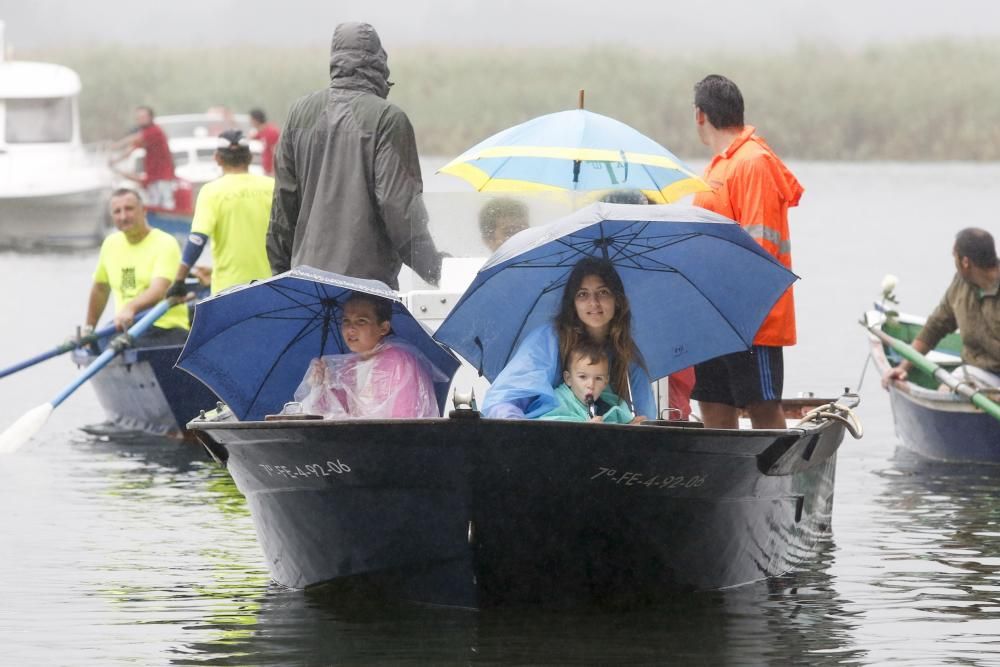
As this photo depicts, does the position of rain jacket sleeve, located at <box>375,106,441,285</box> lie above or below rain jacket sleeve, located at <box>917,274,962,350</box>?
above

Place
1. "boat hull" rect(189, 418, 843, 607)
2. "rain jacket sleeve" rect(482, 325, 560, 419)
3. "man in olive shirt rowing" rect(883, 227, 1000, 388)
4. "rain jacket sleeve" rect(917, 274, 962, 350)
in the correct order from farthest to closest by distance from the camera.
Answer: "rain jacket sleeve" rect(917, 274, 962, 350) → "man in olive shirt rowing" rect(883, 227, 1000, 388) → "rain jacket sleeve" rect(482, 325, 560, 419) → "boat hull" rect(189, 418, 843, 607)

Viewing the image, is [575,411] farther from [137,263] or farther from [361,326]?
[137,263]

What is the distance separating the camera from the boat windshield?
34.4 m

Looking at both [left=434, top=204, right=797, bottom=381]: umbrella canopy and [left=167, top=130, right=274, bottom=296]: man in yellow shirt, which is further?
[left=167, top=130, right=274, bottom=296]: man in yellow shirt

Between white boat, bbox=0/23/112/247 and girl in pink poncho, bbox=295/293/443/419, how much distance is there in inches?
999

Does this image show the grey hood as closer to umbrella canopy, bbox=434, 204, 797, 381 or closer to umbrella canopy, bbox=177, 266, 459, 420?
umbrella canopy, bbox=177, 266, 459, 420

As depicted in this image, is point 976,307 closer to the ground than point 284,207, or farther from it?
closer to the ground

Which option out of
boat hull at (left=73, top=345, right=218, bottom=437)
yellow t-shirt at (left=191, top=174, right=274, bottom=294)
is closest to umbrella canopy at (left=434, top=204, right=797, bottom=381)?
yellow t-shirt at (left=191, top=174, right=274, bottom=294)

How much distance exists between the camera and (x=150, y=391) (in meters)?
14.2

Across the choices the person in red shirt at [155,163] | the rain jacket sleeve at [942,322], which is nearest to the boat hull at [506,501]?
the rain jacket sleeve at [942,322]

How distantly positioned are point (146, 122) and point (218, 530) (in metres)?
21.5

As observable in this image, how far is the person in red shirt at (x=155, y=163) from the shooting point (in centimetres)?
3209

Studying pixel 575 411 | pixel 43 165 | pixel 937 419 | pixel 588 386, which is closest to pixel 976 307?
pixel 937 419

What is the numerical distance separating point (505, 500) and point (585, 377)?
2.38 feet
